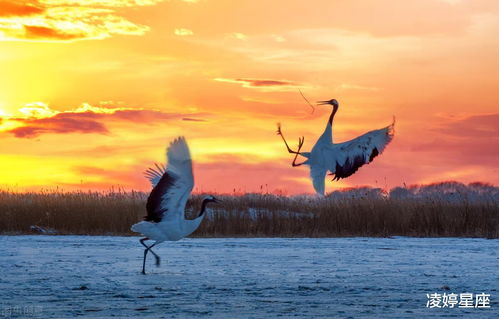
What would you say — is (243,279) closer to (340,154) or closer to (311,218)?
(340,154)

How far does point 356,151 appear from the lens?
1170cm

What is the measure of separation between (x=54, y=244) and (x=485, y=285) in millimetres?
10148

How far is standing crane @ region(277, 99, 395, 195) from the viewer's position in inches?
454

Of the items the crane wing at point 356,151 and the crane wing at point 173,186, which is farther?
the crane wing at point 356,151

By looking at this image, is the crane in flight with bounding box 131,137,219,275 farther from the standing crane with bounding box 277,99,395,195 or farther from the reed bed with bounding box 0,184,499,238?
the reed bed with bounding box 0,184,499,238

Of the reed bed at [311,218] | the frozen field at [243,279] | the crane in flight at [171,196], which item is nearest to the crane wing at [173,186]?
the crane in flight at [171,196]

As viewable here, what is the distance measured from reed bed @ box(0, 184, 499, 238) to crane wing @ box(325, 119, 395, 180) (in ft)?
34.4

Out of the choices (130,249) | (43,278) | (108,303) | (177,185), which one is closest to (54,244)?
(130,249)

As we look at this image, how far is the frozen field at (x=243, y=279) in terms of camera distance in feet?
29.9

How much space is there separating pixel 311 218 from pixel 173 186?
1301cm

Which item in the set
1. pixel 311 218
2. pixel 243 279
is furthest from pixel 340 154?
pixel 311 218

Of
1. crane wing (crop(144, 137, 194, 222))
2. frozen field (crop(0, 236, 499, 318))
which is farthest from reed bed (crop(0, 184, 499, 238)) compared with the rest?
crane wing (crop(144, 137, 194, 222))

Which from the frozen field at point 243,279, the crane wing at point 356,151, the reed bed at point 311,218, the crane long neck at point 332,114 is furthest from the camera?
the reed bed at point 311,218

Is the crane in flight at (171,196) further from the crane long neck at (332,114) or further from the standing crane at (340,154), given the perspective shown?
the crane long neck at (332,114)
